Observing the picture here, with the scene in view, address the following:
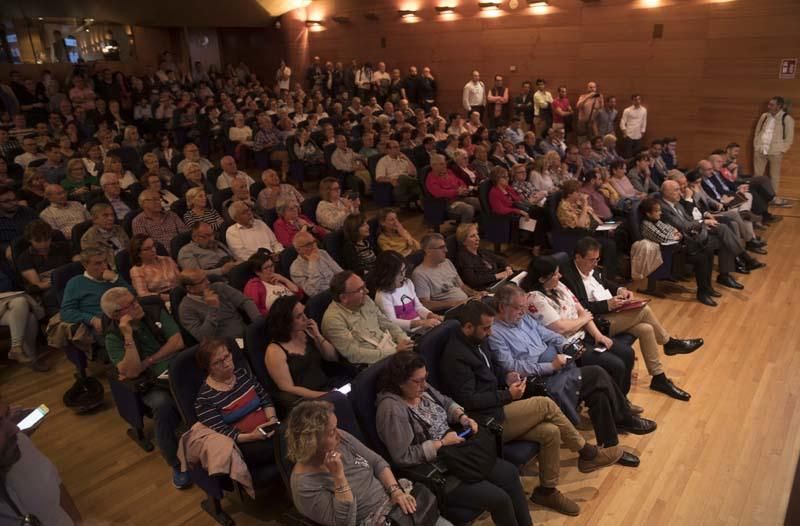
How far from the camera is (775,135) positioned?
8.19 m

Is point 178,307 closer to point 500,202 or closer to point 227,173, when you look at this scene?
point 227,173

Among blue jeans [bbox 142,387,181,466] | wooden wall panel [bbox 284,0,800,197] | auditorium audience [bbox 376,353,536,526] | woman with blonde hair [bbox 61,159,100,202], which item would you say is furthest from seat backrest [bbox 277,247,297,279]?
wooden wall panel [bbox 284,0,800,197]

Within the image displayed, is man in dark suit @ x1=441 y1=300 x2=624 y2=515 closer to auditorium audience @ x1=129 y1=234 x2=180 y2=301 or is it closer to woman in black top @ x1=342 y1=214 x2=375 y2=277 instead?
woman in black top @ x1=342 y1=214 x2=375 y2=277

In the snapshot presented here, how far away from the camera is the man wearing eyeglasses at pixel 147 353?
2.95 m

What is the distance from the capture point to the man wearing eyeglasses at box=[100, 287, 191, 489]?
295 cm

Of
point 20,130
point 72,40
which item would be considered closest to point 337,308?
point 20,130

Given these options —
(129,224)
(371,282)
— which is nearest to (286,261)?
(371,282)

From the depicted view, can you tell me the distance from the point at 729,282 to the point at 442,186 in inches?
117

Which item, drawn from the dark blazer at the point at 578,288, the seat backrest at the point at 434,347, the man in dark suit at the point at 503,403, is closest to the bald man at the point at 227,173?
the dark blazer at the point at 578,288

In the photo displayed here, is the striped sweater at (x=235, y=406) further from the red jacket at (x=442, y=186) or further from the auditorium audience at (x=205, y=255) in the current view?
the red jacket at (x=442, y=186)

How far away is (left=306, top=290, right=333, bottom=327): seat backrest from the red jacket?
3.14 m

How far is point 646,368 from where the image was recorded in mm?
4176

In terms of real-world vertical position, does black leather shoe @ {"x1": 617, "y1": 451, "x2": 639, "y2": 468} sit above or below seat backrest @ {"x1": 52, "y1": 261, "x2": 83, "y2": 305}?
below

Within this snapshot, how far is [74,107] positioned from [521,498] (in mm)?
10065
